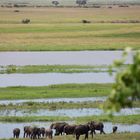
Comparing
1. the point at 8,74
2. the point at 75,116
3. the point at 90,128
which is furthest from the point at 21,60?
the point at 90,128

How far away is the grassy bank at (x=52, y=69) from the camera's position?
1416 inches

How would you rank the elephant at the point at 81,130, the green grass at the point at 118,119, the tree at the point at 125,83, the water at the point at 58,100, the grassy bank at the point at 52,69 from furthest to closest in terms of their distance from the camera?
the grassy bank at the point at 52,69
the water at the point at 58,100
the green grass at the point at 118,119
the elephant at the point at 81,130
the tree at the point at 125,83

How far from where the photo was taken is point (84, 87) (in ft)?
95.6

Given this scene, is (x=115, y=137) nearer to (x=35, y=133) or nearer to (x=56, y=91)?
(x=35, y=133)

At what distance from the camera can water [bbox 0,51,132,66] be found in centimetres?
4075

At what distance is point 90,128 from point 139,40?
121ft

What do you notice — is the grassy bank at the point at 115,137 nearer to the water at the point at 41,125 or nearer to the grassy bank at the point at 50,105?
the water at the point at 41,125

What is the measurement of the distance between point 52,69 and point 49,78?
3980 millimetres

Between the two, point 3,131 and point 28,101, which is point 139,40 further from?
point 3,131

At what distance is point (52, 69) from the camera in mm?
36719

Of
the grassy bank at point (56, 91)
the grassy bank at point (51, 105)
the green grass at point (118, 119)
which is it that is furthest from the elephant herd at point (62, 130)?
the grassy bank at point (56, 91)

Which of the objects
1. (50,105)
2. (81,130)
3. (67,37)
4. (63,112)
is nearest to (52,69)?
(50,105)

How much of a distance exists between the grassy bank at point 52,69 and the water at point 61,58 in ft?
6.81

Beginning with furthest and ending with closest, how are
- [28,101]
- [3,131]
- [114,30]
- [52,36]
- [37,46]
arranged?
[114,30] → [52,36] → [37,46] → [28,101] → [3,131]
